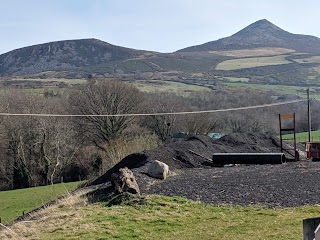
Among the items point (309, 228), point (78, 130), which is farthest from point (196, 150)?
point (78, 130)

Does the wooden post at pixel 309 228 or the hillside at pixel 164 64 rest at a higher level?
the hillside at pixel 164 64

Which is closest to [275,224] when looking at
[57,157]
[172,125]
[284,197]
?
[284,197]

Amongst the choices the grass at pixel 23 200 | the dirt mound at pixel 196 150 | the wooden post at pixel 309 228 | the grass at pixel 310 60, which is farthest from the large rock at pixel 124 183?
the grass at pixel 310 60

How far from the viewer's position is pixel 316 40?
196m

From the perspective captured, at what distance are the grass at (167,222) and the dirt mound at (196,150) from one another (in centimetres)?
540

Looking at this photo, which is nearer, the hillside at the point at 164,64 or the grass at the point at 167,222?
the grass at the point at 167,222

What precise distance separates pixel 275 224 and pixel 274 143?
63.4 feet

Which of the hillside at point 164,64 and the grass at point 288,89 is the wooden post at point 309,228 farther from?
the hillside at point 164,64

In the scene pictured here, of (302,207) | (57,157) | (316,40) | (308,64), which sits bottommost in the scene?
(57,157)

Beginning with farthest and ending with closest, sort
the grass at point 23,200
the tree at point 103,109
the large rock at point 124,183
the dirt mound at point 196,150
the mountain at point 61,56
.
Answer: the mountain at point 61,56 → the tree at point 103,109 → the grass at point 23,200 → the dirt mound at point 196,150 → the large rock at point 124,183

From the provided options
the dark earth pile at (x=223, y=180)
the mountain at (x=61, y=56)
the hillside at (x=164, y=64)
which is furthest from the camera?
the mountain at (x=61, y=56)

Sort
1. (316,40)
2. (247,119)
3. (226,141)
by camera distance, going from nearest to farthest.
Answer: (226,141) → (247,119) → (316,40)

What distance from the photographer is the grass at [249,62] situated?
115 meters

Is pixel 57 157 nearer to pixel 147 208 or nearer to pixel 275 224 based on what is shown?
pixel 147 208
